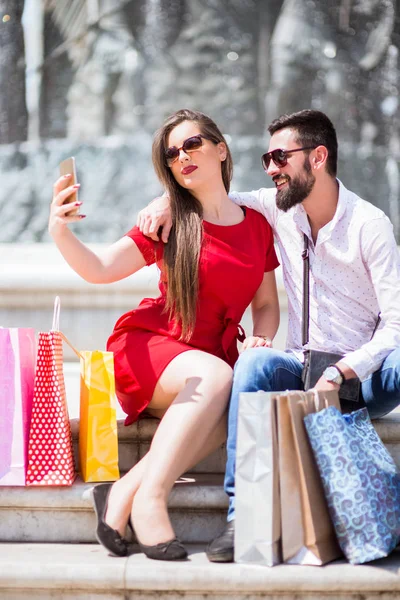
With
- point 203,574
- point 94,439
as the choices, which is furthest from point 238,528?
point 94,439

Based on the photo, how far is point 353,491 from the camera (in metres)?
2.39

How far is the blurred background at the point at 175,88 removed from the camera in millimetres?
6020

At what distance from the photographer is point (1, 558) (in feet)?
8.44

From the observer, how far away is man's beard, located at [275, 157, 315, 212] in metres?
3.01

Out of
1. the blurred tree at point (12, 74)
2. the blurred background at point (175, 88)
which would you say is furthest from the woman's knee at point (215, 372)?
the blurred tree at point (12, 74)

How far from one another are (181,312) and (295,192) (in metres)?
0.61

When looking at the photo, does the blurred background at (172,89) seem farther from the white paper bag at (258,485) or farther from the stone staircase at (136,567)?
the white paper bag at (258,485)

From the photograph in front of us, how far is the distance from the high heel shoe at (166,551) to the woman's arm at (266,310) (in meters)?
0.84

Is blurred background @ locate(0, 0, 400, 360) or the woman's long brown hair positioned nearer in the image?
the woman's long brown hair

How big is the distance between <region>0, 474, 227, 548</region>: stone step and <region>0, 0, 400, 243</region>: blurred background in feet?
11.3

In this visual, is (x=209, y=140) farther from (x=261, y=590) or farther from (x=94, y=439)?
(x=261, y=590)

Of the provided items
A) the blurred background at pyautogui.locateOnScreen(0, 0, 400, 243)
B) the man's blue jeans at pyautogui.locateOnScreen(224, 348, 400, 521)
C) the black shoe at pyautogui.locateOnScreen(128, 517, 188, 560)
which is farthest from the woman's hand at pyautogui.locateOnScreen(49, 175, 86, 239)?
the blurred background at pyautogui.locateOnScreen(0, 0, 400, 243)

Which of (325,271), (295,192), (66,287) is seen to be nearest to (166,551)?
(325,271)

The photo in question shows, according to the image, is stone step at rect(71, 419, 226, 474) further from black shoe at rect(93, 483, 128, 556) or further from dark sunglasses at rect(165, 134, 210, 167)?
dark sunglasses at rect(165, 134, 210, 167)
